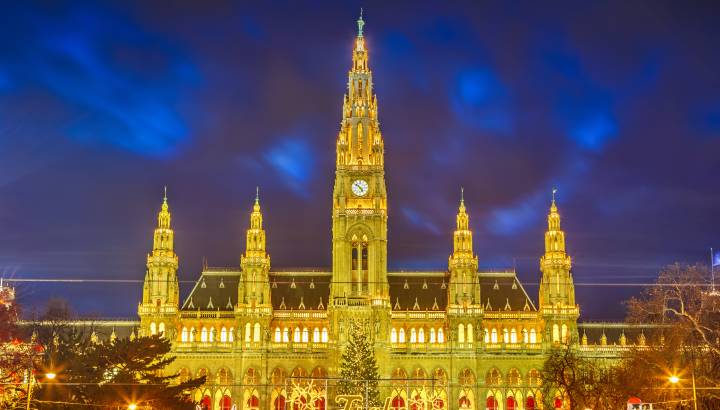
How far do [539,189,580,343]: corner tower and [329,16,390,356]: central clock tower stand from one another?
1903cm

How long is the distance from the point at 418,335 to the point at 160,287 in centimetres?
3083

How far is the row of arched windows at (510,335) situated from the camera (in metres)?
117

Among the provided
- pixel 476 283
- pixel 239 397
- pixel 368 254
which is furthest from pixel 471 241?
pixel 239 397

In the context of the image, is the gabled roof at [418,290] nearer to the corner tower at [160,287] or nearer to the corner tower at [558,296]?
the corner tower at [558,296]

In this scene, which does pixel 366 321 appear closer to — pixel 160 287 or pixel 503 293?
pixel 503 293

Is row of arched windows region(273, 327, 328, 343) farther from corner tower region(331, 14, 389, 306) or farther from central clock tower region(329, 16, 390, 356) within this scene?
corner tower region(331, 14, 389, 306)

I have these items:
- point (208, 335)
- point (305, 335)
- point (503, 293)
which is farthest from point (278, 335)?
point (503, 293)

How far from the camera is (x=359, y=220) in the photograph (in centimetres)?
11562

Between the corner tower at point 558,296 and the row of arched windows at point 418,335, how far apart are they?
487 inches

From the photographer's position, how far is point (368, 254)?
4532 inches

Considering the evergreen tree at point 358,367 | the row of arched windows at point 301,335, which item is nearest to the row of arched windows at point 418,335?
the row of arched windows at point 301,335

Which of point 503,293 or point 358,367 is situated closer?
point 358,367

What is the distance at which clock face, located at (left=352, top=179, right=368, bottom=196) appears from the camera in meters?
117

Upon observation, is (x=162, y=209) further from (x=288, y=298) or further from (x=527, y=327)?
(x=527, y=327)
